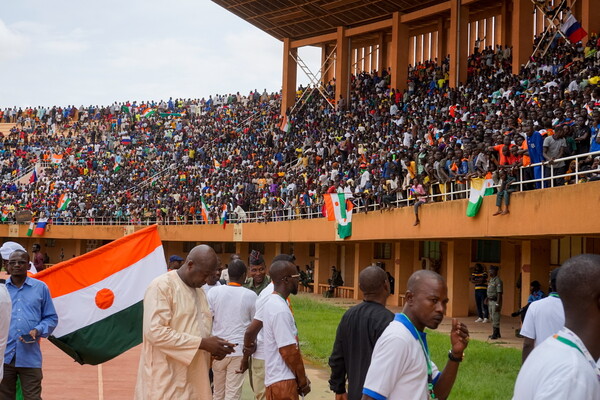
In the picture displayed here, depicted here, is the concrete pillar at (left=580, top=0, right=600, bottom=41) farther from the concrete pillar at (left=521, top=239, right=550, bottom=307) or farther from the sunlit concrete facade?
the concrete pillar at (left=521, top=239, right=550, bottom=307)

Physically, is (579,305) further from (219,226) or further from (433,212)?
(219,226)

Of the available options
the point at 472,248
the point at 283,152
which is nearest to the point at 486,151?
the point at 472,248

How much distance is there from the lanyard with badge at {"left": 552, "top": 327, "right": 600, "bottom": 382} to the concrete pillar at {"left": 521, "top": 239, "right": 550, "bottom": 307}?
16.5 metres

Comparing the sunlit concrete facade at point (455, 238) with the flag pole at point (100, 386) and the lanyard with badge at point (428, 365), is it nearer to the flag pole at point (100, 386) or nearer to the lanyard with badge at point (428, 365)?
the flag pole at point (100, 386)

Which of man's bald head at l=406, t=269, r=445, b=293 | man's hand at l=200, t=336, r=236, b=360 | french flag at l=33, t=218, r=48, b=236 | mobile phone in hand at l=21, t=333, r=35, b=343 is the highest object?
french flag at l=33, t=218, r=48, b=236

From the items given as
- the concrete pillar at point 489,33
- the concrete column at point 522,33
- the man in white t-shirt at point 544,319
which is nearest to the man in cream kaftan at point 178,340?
the man in white t-shirt at point 544,319

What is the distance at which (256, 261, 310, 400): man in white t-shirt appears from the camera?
563 cm

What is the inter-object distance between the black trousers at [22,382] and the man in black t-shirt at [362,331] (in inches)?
103

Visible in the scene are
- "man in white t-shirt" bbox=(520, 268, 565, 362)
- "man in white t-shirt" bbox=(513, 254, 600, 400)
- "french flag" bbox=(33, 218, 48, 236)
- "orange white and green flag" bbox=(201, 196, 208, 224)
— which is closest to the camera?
"man in white t-shirt" bbox=(513, 254, 600, 400)

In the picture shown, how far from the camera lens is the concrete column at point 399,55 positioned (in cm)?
3366

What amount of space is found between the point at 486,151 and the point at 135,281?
1074 centimetres

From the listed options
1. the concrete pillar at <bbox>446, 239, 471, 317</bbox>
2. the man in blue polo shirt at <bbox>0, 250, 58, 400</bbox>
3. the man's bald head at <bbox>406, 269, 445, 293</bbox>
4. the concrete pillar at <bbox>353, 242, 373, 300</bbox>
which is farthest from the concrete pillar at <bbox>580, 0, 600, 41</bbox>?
the man's bald head at <bbox>406, 269, 445, 293</bbox>

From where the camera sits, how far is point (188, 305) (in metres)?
5.18

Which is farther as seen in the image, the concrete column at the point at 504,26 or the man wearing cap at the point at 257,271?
the concrete column at the point at 504,26
